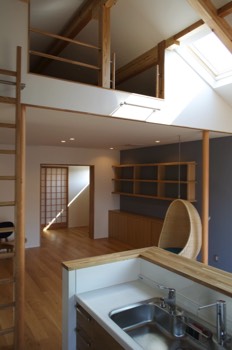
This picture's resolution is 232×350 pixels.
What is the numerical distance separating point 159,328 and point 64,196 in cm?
760

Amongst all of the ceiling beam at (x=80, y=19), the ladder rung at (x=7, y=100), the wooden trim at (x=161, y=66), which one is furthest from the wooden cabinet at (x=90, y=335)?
the ceiling beam at (x=80, y=19)

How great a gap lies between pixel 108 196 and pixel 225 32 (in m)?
5.24

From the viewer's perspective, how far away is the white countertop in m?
1.57

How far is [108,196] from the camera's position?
25.4ft

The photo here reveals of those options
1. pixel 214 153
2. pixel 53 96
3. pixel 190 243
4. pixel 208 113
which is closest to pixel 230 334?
pixel 190 243

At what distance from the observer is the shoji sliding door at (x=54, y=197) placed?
28.8ft

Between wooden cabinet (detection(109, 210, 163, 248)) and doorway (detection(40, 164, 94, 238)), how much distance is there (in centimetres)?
153

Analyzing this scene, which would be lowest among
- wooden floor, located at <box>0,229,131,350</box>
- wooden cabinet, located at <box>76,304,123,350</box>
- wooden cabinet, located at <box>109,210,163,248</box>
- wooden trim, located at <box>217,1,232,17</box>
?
wooden floor, located at <box>0,229,131,350</box>

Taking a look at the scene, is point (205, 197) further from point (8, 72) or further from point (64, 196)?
point (64, 196)

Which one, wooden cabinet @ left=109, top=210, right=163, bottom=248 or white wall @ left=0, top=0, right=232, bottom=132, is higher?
white wall @ left=0, top=0, right=232, bottom=132

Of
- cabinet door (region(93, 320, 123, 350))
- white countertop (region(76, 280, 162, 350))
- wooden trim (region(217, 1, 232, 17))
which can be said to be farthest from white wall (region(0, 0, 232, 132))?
cabinet door (region(93, 320, 123, 350))

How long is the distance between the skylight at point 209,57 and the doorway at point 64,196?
5.29 metres

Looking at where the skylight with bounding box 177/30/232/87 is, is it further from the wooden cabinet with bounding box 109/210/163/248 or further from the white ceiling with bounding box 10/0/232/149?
the wooden cabinet with bounding box 109/210/163/248

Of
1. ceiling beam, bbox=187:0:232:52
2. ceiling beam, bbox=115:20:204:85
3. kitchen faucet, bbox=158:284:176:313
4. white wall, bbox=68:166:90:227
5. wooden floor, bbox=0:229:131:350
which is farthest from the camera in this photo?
white wall, bbox=68:166:90:227
